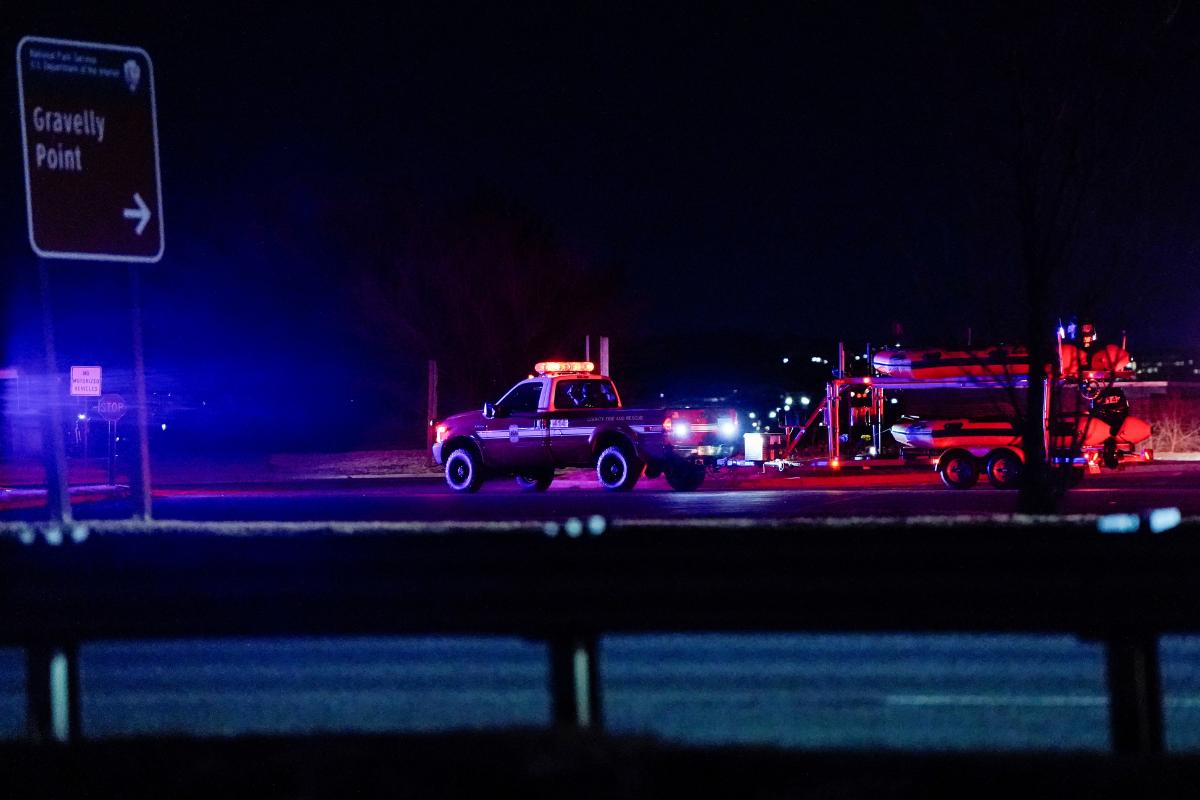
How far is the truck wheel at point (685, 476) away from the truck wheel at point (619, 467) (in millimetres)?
623

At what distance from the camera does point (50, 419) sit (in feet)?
34.7

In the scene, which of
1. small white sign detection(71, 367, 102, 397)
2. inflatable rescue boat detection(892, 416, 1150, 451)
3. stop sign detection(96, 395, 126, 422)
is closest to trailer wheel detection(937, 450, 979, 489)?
inflatable rescue boat detection(892, 416, 1150, 451)

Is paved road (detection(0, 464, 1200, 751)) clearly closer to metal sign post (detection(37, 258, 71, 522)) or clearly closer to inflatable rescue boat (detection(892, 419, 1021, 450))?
metal sign post (detection(37, 258, 71, 522))

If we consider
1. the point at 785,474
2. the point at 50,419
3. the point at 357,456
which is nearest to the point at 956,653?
the point at 50,419

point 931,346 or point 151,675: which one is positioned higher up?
point 931,346

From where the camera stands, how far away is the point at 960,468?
25.4m

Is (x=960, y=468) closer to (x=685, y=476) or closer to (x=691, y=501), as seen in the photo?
(x=685, y=476)

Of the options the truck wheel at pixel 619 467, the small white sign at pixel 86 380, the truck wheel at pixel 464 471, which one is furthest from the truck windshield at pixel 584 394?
the small white sign at pixel 86 380

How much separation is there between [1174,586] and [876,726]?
169 centimetres

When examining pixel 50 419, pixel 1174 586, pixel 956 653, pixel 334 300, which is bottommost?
pixel 956 653

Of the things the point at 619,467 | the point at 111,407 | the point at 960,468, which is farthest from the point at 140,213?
the point at 111,407

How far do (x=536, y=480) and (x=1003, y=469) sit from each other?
8.91 meters

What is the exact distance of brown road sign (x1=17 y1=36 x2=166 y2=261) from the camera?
32.9 feet

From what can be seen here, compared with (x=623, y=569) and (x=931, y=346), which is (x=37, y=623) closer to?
(x=623, y=569)
